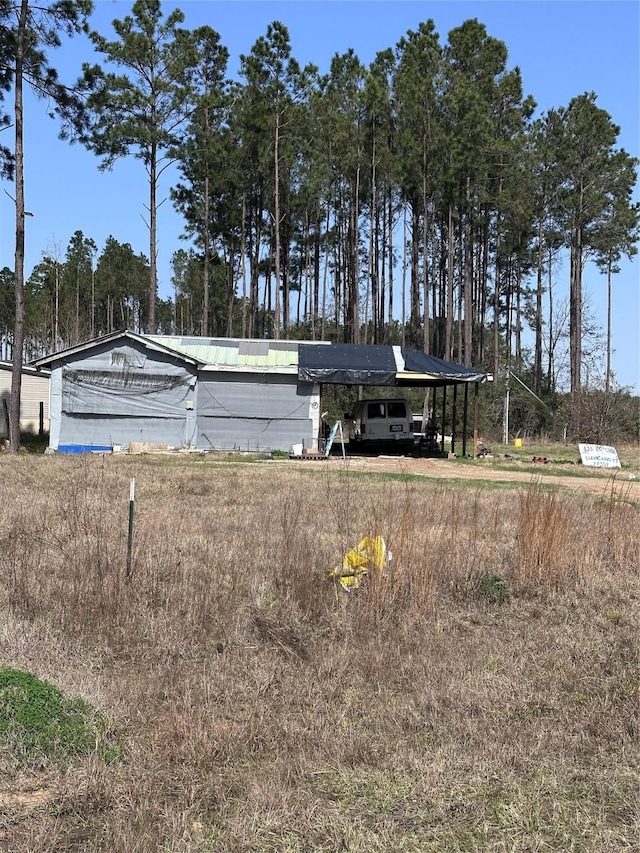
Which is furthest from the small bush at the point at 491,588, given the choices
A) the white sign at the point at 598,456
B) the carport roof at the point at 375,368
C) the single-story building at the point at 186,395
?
the single-story building at the point at 186,395

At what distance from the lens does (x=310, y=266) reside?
51.2m

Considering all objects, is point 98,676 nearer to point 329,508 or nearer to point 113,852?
point 113,852

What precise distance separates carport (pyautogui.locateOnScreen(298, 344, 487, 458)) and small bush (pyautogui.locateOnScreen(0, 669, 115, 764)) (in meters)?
18.6

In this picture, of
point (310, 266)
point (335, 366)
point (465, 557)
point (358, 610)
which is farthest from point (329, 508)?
point (310, 266)

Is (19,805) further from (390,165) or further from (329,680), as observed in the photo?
Result: (390,165)

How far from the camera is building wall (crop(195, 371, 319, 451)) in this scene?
23.9 meters

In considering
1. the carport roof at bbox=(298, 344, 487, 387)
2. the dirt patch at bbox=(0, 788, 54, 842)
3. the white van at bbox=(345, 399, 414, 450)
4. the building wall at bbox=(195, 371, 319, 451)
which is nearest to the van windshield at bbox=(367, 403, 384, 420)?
the white van at bbox=(345, 399, 414, 450)

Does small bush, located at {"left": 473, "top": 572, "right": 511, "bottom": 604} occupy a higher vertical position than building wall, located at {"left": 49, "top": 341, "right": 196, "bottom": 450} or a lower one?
lower

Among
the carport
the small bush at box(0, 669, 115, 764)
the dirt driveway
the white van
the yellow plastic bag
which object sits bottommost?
the small bush at box(0, 669, 115, 764)

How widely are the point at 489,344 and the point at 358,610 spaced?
162 ft

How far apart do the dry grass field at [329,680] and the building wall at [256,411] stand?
567 inches

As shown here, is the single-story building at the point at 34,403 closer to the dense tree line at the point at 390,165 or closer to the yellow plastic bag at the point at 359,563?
the dense tree line at the point at 390,165

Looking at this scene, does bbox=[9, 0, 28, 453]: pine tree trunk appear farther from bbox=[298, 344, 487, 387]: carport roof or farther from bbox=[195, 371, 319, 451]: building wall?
bbox=[298, 344, 487, 387]: carport roof

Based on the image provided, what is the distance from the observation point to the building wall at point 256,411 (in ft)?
78.3
